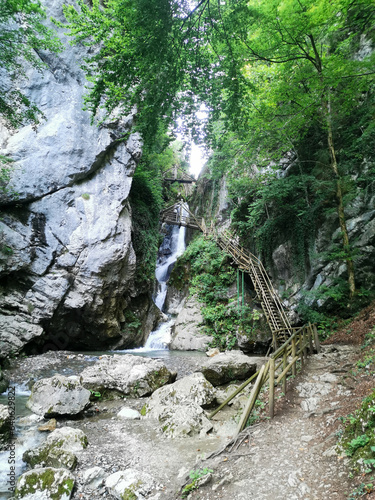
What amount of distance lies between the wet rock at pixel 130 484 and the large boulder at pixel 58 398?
7.84 feet

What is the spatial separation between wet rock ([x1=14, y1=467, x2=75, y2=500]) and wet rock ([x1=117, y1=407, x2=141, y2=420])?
2215mm

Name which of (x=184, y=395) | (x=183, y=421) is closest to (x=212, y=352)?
(x=184, y=395)

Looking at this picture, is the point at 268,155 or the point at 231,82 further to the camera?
the point at 268,155

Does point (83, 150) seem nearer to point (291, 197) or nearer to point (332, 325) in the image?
point (291, 197)

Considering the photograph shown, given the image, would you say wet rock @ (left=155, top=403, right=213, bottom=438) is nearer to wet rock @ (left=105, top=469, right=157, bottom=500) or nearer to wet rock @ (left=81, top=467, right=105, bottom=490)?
wet rock @ (left=105, top=469, right=157, bottom=500)

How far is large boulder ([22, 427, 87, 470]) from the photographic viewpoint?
12.2 feet

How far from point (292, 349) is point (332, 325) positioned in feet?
13.2

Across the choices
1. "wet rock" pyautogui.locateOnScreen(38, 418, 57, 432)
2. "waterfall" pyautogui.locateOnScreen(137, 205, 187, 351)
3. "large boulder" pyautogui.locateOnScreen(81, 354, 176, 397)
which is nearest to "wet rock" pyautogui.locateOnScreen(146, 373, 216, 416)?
"large boulder" pyautogui.locateOnScreen(81, 354, 176, 397)

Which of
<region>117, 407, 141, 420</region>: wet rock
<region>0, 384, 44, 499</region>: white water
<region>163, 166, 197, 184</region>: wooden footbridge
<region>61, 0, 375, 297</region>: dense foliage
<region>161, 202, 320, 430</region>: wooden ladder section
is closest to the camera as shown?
<region>0, 384, 44, 499</region>: white water

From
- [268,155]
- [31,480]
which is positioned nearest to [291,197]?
[268,155]

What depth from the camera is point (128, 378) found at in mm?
6824

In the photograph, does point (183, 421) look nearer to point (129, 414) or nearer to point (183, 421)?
point (183, 421)

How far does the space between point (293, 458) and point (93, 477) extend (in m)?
2.71

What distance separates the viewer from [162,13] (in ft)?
11.5
